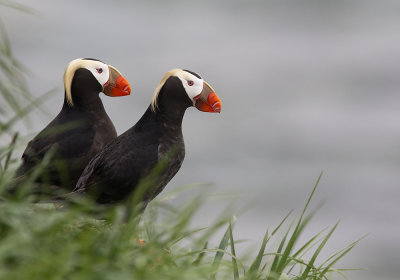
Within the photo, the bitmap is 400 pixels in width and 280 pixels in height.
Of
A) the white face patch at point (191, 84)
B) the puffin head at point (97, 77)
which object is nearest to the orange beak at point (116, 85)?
the puffin head at point (97, 77)

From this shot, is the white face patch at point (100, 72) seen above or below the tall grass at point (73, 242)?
above

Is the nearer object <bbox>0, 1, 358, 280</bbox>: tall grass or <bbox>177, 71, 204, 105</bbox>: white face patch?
<bbox>0, 1, 358, 280</bbox>: tall grass

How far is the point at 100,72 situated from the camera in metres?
4.89

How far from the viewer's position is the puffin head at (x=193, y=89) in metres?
4.70

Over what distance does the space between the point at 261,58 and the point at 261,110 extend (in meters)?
3.21

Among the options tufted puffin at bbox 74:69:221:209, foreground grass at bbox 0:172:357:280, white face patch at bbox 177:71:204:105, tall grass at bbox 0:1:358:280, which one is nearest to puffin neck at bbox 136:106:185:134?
tufted puffin at bbox 74:69:221:209

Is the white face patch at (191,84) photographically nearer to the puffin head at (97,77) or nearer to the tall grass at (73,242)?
the puffin head at (97,77)

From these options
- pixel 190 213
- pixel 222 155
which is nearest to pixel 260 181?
pixel 222 155

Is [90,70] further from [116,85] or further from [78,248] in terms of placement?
[78,248]

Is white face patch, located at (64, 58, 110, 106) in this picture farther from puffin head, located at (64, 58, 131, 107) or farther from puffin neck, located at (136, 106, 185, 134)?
puffin neck, located at (136, 106, 185, 134)

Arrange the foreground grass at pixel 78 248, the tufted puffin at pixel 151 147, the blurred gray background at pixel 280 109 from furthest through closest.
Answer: the blurred gray background at pixel 280 109, the tufted puffin at pixel 151 147, the foreground grass at pixel 78 248

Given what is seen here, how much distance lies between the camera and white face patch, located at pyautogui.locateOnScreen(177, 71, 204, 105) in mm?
4695

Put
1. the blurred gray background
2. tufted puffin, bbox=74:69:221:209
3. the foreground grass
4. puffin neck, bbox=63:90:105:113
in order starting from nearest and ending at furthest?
the foreground grass
tufted puffin, bbox=74:69:221:209
puffin neck, bbox=63:90:105:113
the blurred gray background

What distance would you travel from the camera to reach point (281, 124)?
1914cm
